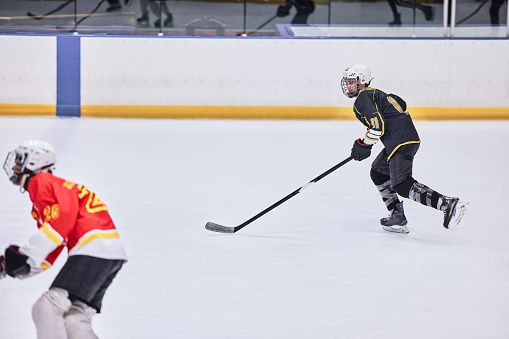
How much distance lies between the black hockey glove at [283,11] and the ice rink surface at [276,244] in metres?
2.41

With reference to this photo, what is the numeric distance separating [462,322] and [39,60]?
7.76 m

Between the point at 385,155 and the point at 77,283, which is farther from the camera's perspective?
the point at 385,155

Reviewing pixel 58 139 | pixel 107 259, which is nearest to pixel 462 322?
pixel 107 259

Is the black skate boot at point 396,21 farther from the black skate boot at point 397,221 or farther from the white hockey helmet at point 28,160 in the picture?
the white hockey helmet at point 28,160

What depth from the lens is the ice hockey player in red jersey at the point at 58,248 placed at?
7.50ft

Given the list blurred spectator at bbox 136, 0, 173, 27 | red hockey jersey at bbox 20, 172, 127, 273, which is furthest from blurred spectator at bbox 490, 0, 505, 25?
red hockey jersey at bbox 20, 172, 127, 273

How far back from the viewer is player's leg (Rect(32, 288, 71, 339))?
7.47 feet

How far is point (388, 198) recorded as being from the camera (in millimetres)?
4938

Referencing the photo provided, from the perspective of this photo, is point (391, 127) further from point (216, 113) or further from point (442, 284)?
point (216, 113)

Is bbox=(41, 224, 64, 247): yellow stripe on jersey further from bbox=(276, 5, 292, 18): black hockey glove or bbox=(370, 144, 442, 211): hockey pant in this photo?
bbox=(276, 5, 292, 18): black hockey glove

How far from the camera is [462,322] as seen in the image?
3.26 metres

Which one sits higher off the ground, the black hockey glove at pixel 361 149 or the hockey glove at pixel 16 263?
the hockey glove at pixel 16 263

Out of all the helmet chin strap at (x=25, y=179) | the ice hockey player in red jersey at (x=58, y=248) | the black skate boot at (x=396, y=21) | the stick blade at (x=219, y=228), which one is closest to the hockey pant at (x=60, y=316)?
the ice hockey player in red jersey at (x=58, y=248)

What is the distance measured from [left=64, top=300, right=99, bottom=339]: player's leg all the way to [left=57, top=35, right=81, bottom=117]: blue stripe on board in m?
7.83
